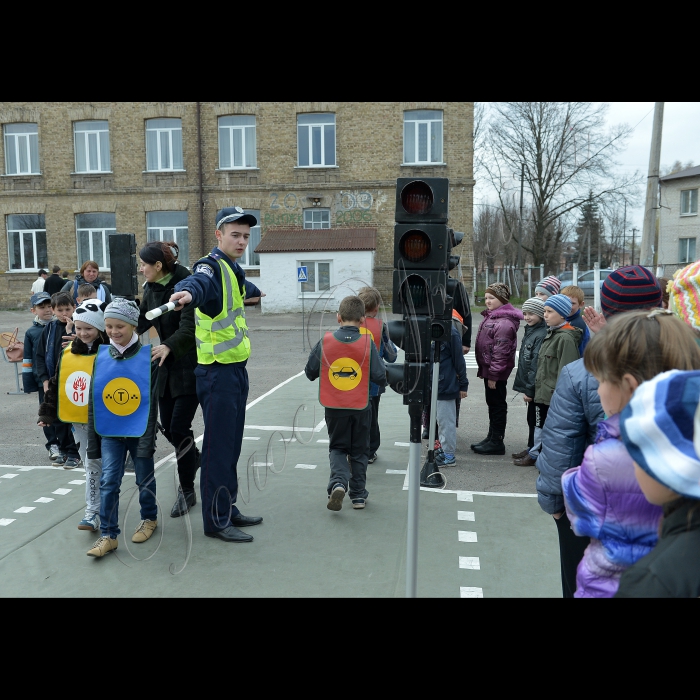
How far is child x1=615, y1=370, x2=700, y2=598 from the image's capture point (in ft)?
4.84

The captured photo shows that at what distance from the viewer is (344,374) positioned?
5395 millimetres

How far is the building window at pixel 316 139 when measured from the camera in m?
29.2

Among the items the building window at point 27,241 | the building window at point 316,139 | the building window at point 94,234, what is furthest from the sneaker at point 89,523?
the building window at point 27,241

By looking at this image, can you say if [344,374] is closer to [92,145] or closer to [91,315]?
[91,315]

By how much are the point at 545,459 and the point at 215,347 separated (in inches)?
99.2

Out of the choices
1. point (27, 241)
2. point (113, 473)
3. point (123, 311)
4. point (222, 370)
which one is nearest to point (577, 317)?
point (222, 370)

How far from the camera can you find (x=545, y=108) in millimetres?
38156

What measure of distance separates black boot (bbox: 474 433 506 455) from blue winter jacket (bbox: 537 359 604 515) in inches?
173

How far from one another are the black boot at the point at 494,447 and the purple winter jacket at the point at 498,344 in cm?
74

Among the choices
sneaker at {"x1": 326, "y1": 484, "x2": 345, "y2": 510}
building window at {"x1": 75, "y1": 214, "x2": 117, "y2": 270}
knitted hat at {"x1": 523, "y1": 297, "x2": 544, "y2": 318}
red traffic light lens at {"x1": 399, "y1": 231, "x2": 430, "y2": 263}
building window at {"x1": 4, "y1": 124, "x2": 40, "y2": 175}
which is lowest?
sneaker at {"x1": 326, "y1": 484, "x2": 345, "y2": 510}

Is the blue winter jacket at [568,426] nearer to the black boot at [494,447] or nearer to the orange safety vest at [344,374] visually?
the orange safety vest at [344,374]

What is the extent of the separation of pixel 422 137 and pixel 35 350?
24.3m

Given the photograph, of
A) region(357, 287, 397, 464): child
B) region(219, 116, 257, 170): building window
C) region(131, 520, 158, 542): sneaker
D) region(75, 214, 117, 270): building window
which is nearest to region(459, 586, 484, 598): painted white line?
region(357, 287, 397, 464): child

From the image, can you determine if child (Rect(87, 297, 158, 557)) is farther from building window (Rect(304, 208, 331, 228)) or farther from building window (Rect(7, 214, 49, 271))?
building window (Rect(7, 214, 49, 271))
